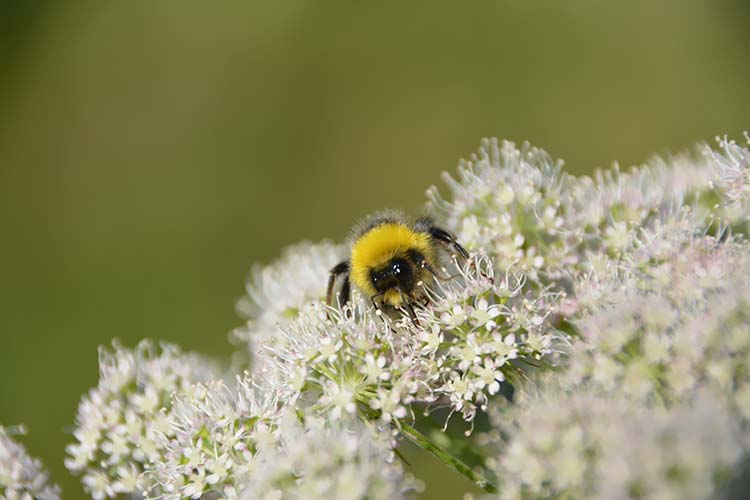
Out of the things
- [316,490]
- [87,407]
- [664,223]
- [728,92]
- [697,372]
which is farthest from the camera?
[728,92]

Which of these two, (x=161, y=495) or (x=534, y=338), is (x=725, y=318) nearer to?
(x=534, y=338)

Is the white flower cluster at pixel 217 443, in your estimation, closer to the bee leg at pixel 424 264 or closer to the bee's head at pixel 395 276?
the bee's head at pixel 395 276

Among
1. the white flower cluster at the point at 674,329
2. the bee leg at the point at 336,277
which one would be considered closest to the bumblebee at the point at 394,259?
the bee leg at the point at 336,277

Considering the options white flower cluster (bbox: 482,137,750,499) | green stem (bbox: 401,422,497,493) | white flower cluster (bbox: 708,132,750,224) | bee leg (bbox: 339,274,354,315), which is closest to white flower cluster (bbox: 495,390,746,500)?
white flower cluster (bbox: 482,137,750,499)

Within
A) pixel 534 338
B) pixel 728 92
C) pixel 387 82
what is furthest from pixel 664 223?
pixel 387 82

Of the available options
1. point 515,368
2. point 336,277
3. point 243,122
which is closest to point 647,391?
point 515,368
